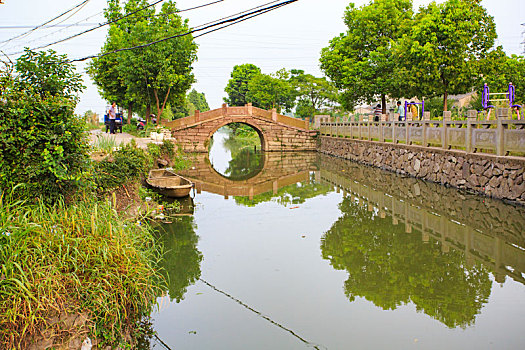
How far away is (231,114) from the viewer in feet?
96.5

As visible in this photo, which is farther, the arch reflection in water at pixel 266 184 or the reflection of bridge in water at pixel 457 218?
the arch reflection in water at pixel 266 184

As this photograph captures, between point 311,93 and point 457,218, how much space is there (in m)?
32.0

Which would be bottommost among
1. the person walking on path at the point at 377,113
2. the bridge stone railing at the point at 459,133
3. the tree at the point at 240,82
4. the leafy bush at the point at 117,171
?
the leafy bush at the point at 117,171

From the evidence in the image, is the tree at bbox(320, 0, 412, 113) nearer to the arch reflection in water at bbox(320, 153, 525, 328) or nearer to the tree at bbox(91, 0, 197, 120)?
the tree at bbox(91, 0, 197, 120)

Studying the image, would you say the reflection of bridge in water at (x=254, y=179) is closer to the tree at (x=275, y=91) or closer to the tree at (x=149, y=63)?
the tree at (x=149, y=63)

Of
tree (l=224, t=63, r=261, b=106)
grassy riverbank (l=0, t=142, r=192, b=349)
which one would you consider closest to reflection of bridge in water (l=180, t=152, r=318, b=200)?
grassy riverbank (l=0, t=142, r=192, b=349)

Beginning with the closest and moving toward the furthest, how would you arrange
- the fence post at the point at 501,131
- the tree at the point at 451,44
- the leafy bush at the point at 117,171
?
the leafy bush at the point at 117,171 < the fence post at the point at 501,131 < the tree at the point at 451,44

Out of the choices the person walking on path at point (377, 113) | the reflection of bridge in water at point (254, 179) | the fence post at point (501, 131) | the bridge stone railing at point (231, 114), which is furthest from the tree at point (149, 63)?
the fence post at point (501, 131)

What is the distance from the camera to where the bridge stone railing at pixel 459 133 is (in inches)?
393

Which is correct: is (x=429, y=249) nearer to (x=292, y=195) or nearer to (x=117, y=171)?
(x=117, y=171)

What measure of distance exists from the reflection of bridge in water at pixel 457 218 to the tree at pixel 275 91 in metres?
27.8

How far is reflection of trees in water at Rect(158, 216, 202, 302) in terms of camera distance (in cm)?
596

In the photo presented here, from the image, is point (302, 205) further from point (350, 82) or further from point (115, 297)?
point (350, 82)

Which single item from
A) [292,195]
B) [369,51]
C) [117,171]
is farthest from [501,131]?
[369,51]
